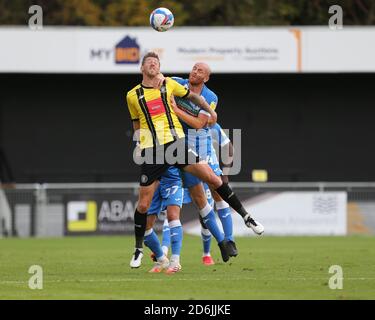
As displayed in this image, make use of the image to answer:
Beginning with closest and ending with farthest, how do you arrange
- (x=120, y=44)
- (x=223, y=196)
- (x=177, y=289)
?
1. (x=177, y=289)
2. (x=223, y=196)
3. (x=120, y=44)

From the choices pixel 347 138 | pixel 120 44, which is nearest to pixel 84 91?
pixel 120 44

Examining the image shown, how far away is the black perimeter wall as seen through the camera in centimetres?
2995

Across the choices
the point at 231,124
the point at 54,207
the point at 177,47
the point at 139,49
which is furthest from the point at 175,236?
the point at 231,124

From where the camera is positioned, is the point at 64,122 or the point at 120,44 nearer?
the point at 120,44

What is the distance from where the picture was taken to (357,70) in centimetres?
2845

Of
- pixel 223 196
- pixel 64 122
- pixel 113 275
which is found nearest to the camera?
pixel 113 275

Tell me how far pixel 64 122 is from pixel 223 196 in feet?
56.9

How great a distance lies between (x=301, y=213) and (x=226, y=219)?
9587mm

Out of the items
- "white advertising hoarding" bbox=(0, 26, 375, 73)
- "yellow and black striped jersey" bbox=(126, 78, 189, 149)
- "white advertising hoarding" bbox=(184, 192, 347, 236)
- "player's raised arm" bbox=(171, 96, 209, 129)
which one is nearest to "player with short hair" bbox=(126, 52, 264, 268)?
"yellow and black striped jersey" bbox=(126, 78, 189, 149)

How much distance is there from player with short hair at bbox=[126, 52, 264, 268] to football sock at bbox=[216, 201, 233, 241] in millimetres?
1626

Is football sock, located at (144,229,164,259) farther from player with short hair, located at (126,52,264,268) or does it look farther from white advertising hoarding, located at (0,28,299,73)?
white advertising hoarding, located at (0,28,299,73)

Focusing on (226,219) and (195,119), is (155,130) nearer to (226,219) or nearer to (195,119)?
(195,119)

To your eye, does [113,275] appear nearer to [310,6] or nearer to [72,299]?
[72,299]

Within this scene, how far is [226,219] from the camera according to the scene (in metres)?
14.0
